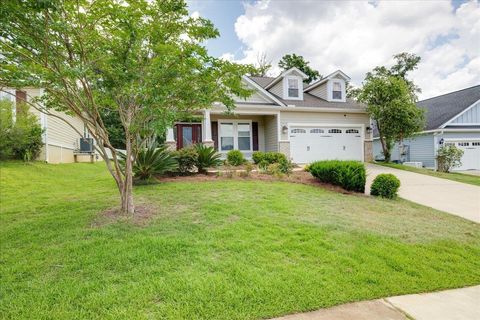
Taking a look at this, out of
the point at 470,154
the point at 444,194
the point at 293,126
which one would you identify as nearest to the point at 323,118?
the point at 293,126

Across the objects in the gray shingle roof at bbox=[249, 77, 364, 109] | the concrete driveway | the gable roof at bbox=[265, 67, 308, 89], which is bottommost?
the concrete driveway

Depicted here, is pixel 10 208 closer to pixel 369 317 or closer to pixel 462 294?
pixel 369 317

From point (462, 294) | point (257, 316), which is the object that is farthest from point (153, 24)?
point (462, 294)

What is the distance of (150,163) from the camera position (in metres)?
9.11

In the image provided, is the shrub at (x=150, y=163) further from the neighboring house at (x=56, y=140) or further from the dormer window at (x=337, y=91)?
the dormer window at (x=337, y=91)

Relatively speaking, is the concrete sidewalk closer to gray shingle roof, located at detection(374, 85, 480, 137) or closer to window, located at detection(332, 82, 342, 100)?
window, located at detection(332, 82, 342, 100)

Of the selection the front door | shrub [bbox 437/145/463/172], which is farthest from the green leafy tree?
the front door

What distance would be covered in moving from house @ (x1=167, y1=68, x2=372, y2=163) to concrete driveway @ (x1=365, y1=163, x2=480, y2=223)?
5.42m

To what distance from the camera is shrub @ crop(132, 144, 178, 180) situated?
9055 millimetres

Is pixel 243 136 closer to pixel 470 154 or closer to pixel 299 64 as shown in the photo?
pixel 470 154

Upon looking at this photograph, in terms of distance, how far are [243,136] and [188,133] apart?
10.8 feet

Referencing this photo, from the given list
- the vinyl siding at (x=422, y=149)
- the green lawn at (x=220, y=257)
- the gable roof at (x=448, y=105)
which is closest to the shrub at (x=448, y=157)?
the vinyl siding at (x=422, y=149)

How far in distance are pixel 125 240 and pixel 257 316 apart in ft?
8.05

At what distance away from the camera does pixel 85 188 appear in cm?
864
